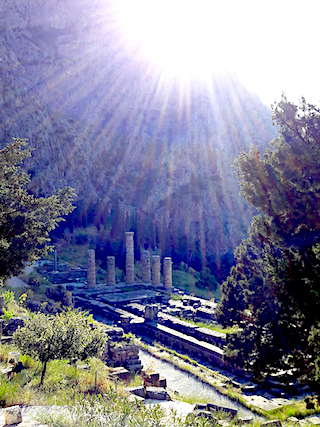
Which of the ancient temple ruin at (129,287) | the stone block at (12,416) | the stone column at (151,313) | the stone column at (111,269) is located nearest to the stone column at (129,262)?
the ancient temple ruin at (129,287)

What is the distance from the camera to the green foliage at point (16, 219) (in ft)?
35.6

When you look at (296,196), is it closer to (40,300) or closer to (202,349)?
(202,349)

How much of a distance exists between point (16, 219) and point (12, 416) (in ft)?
19.7

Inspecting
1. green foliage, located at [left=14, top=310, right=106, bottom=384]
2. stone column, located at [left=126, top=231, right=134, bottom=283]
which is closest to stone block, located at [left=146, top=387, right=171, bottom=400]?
green foliage, located at [left=14, top=310, right=106, bottom=384]

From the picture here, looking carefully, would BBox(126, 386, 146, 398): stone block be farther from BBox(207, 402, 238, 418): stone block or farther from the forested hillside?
the forested hillside

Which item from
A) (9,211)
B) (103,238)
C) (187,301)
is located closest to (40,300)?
(187,301)

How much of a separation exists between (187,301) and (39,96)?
46.1 metres

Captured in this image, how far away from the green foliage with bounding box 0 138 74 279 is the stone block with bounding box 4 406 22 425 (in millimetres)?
5000

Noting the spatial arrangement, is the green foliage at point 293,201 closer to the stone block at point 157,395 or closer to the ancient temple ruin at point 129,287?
the stone block at point 157,395

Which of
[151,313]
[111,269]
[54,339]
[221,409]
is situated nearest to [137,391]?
[221,409]

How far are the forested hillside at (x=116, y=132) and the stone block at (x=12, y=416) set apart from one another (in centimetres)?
4976

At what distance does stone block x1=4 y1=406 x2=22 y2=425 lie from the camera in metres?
6.12

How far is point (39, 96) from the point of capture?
196 ft

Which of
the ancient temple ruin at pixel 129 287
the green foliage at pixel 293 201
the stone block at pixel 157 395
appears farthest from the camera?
the ancient temple ruin at pixel 129 287
